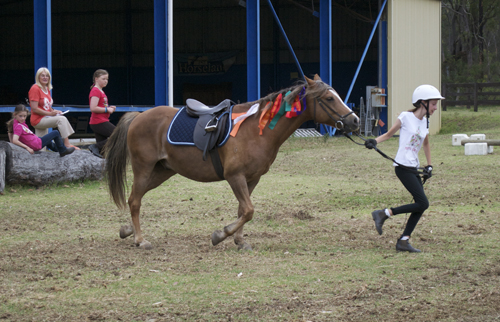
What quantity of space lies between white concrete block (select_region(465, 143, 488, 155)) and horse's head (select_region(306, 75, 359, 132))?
9.63 metres

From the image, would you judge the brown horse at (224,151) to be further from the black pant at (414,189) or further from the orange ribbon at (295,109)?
the black pant at (414,189)

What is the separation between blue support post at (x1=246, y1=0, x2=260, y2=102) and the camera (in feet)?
58.5

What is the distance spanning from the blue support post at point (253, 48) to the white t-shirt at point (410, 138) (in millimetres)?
12331

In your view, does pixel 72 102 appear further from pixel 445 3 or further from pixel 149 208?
pixel 445 3

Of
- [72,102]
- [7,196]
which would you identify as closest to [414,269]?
[7,196]

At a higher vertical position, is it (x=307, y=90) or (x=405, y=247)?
(x=307, y=90)

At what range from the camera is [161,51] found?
48.6ft

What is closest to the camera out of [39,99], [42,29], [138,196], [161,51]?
[138,196]

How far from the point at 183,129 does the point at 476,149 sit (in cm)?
1039

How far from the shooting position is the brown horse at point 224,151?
5750 mm

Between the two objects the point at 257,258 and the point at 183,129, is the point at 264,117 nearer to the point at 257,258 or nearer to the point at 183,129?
the point at 183,129

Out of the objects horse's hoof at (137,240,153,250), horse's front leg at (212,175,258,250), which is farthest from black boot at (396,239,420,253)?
horse's hoof at (137,240,153,250)

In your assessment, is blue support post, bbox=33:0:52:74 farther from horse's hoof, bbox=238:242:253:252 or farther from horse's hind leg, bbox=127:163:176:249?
horse's hoof, bbox=238:242:253:252

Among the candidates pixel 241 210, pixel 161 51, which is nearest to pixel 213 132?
pixel 241 210
